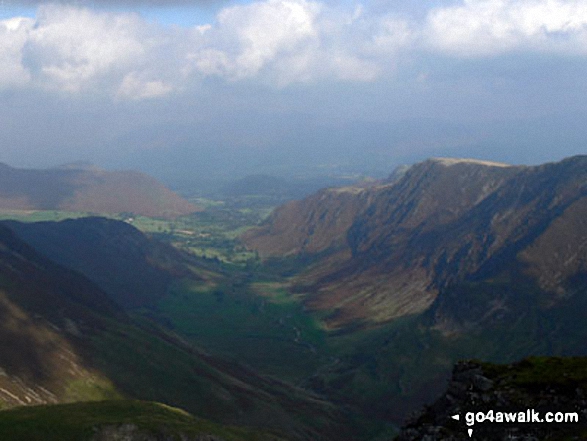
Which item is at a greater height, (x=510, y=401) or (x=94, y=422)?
(x=510, y=401)

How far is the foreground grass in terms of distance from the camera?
11394cm

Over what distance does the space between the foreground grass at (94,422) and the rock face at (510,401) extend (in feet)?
216

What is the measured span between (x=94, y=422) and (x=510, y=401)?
86.1 metres

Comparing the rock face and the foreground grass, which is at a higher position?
the rock face

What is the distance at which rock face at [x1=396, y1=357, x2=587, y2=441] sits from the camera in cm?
5769

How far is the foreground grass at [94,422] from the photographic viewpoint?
11394cm

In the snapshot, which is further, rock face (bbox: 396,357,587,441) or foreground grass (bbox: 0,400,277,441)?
Answer: foreground grass (bbox: 0,400,277,441)

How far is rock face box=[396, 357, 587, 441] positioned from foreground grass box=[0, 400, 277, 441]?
216ft

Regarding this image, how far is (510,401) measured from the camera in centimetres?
6234

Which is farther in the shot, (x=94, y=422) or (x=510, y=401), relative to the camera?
(x=94, y=422)

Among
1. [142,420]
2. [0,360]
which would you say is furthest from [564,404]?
[0,360]

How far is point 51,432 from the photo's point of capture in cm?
11456

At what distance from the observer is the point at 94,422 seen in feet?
390

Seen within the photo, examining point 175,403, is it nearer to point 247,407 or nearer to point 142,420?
point 247,407
